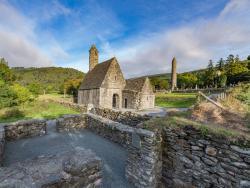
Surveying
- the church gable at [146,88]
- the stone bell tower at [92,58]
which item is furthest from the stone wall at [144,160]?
the stone bell tower at [92,58]

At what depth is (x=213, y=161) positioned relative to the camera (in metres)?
3.70

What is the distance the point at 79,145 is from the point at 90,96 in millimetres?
18050

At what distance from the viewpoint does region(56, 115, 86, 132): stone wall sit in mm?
8812

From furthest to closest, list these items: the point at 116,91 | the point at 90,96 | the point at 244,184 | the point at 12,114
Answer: the point at 90,96, the point at 116,91, the point at 12,114, the point at 244,184

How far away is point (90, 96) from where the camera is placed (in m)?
24.5

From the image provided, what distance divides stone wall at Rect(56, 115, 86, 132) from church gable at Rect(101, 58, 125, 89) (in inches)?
500

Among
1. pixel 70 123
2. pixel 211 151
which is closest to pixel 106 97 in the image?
pixel 70 123

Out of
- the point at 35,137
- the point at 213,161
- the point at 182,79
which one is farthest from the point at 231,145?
the point at 182,79

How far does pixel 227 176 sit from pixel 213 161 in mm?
402

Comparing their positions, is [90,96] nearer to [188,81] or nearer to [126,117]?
[126,117]

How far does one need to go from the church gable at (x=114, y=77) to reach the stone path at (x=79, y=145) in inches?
568

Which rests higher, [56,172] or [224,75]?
[224,75]

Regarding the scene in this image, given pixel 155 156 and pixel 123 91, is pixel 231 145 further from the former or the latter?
pixel 123 91

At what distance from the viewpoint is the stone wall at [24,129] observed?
285 inches
